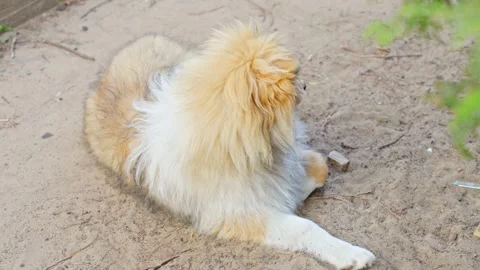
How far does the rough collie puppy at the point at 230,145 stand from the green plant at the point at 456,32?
1292 mm

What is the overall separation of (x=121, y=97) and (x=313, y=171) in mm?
1341

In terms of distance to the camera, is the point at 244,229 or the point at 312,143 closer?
the point at 244,229

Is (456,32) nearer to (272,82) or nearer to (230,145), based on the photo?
(272,82)

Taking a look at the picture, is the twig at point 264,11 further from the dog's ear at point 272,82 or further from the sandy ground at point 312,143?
the dog's ear at point 272,82

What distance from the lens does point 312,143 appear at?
476 centimetres

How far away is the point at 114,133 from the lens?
170 inches

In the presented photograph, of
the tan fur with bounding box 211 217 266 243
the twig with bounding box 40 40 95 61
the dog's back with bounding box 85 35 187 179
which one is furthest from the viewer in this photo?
the twig with bounding box 40 40 95 61

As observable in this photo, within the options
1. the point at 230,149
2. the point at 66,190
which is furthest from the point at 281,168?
the point at 66,190

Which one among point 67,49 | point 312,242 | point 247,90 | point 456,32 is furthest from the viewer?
point 67,49

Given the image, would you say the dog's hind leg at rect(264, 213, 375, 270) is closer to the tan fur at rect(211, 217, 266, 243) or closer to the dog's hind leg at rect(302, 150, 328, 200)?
the tan fur at rect(211, 217, 266, 243)

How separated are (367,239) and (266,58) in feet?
3.98

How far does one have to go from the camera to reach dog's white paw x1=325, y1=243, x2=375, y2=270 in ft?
11.6

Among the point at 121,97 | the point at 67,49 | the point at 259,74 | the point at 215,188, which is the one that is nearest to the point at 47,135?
the point at 121,97

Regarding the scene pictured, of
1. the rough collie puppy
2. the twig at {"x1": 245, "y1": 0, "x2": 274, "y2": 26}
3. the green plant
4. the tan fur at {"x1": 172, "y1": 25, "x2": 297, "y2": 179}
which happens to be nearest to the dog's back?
the rough collie puppy
